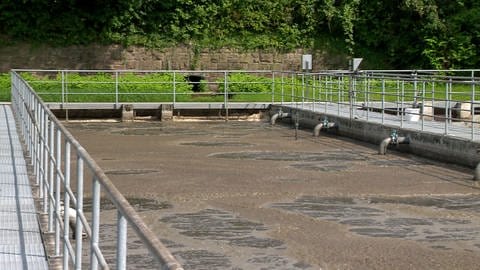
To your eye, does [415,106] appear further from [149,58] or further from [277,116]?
[149,58]

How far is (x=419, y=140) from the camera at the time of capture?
58.6 feet

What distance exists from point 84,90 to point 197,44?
7794 mm

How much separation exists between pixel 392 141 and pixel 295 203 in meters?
6.49

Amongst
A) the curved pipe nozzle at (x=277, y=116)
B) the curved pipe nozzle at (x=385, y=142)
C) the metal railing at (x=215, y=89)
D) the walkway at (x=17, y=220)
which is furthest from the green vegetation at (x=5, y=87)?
the walkway at (x=17, y=220)

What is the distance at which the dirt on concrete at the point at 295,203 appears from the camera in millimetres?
9164

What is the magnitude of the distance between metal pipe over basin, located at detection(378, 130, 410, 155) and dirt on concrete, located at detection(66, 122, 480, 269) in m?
0.24

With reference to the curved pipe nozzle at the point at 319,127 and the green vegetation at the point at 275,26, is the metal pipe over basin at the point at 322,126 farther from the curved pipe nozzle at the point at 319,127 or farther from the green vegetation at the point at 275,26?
the green vegetation at the point at 275,26

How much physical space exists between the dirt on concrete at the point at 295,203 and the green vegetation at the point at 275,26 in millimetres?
15676

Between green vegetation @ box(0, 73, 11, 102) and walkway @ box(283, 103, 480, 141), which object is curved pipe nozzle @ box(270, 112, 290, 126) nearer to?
walkway @ box(283, 103, 480, 141)

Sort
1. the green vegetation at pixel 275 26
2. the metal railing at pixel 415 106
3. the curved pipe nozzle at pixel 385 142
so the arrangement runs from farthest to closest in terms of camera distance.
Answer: the green vegetation at pixel 275 26
the curved pipe nozzle at pixel 385 142
the metal railing at pixel 415 106

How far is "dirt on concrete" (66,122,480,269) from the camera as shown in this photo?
9.16 m

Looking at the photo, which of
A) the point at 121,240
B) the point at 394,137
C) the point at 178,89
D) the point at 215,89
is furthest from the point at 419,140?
the point at 215,89

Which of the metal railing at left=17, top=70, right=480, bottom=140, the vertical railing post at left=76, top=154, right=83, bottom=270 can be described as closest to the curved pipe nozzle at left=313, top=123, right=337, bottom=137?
the metal railing at left=17, top=70, right=480, bottom=140

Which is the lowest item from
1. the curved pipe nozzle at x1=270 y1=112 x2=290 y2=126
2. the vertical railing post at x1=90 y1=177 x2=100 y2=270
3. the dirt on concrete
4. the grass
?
the dirt on concrete
